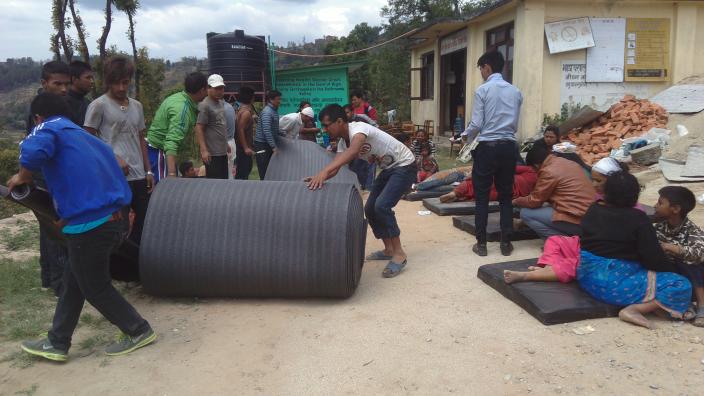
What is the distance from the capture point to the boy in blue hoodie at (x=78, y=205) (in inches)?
116

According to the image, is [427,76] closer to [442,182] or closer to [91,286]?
[442,182]

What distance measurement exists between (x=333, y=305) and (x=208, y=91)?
102 inches

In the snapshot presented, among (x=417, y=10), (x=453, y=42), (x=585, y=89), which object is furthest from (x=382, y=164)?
(x=417, y=10)

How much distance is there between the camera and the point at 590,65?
11.9m

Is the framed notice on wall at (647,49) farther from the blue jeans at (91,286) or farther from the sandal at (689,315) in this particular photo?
the blue jeans at (91,286)

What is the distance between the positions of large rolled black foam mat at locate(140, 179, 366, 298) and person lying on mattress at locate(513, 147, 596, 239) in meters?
1.98

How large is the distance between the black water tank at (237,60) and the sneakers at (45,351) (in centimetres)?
1031

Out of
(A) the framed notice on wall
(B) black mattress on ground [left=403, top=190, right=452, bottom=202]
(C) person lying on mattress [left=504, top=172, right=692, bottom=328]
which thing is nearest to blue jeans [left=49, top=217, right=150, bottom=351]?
Answer: (C) person lying on mattress [left=504, top=172, right=692, bottom=328]

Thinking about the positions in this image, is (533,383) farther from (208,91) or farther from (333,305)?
(208,91)

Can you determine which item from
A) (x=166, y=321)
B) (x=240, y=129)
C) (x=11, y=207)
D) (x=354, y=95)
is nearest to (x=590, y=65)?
(x=354, y=95)

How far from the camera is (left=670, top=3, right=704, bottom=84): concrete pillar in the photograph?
11.9m

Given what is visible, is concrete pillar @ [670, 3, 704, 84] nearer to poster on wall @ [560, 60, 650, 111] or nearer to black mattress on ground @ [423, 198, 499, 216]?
poster on wall @ [560, 60, 650, 111]

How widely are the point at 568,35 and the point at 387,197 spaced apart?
8955 millimetres

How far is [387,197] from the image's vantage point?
15.1 ft
